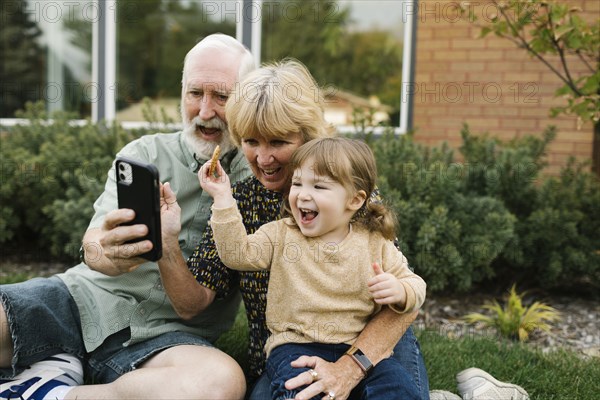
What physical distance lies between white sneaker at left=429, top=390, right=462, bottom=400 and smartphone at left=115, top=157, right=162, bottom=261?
1.35 metres

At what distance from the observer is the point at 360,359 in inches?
83.4

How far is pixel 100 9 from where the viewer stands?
22.9 feet

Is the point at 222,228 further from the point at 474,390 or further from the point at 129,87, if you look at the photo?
the point at 129,87

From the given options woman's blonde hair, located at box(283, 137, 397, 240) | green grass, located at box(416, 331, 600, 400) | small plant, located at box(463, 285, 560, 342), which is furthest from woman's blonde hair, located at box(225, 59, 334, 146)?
small plant, located at box(463, 285, 560, 342)

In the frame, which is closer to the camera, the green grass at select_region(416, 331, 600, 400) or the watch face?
the watch face

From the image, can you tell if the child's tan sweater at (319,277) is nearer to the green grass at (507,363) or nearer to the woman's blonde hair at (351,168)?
the woman's blonde hair at (351,168)

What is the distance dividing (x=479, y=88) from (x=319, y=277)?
15.0 feet

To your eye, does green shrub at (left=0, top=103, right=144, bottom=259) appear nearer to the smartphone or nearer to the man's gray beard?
the man's gray beard

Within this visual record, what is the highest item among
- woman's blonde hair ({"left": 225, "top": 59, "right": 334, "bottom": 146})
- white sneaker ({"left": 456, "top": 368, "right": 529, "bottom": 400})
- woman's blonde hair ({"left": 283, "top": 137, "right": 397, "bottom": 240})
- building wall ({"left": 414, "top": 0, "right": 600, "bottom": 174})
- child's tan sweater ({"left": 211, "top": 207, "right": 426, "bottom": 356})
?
building wall ({"left": 414, "top": 0, "right": 600, "bottom": 174})

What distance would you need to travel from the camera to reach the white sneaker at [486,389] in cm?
272

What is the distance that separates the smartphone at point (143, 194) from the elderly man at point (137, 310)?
0.10 feet

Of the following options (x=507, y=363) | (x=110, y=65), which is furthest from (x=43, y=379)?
(x=110, y=65)

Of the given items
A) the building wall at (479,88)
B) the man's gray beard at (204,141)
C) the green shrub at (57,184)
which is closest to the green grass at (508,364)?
the man's gray beard at (204,141)

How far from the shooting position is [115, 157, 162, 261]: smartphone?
2043mm
